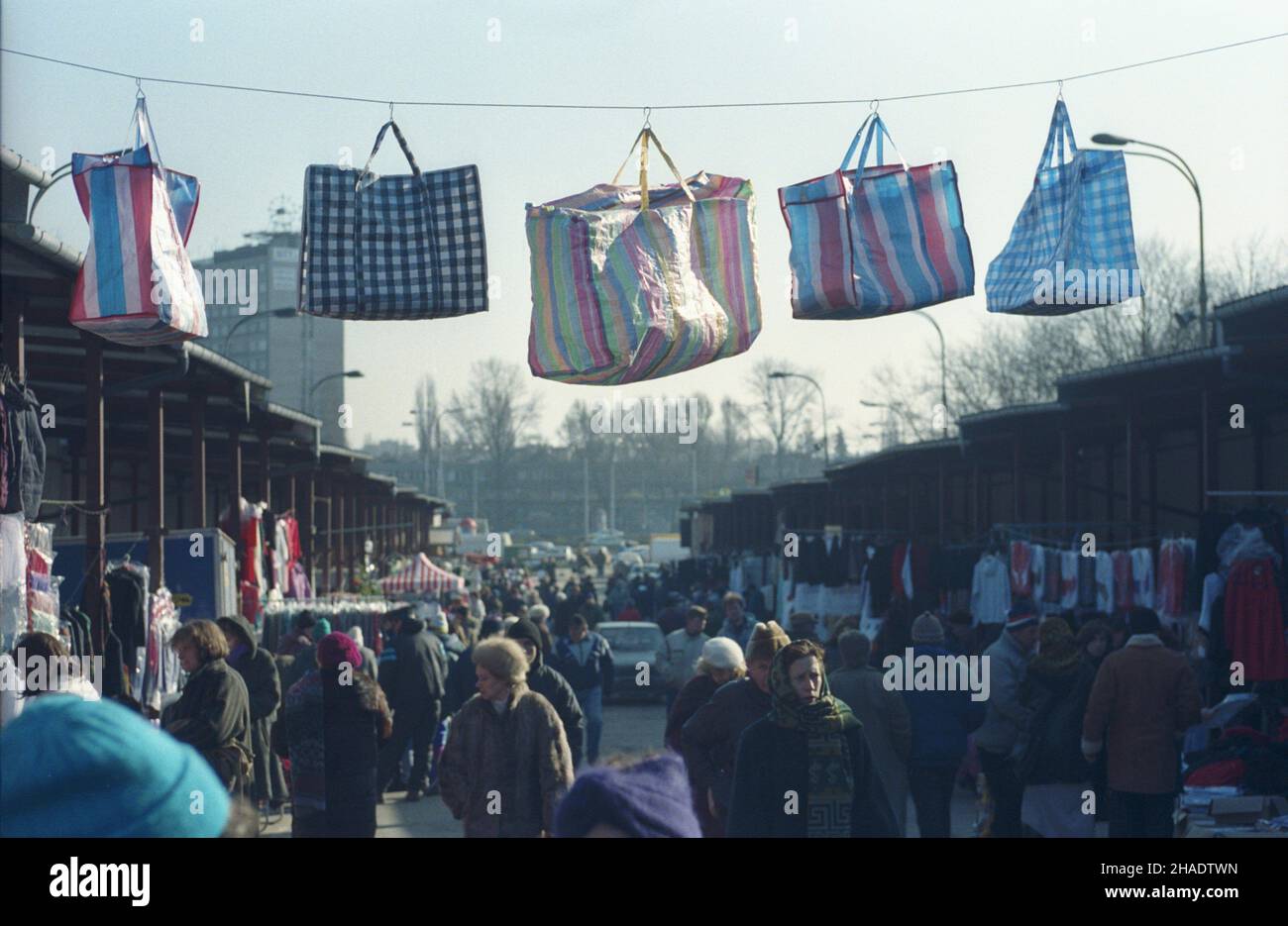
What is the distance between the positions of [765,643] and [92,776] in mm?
6315

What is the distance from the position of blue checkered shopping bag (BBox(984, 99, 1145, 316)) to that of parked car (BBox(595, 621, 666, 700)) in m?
16.8

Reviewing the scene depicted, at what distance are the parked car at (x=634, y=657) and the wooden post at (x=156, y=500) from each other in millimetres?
11429

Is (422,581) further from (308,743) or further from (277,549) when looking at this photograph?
(308,743)

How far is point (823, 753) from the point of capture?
7.09 metres

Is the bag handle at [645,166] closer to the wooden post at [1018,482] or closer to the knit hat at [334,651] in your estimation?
the knit hat at [334,651]

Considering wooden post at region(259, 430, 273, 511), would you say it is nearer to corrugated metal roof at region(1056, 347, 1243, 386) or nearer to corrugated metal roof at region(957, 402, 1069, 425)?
corrugated metal roof at region(957, 402, 1069, 425)

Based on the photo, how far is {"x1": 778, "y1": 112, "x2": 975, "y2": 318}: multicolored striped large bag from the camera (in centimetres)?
913

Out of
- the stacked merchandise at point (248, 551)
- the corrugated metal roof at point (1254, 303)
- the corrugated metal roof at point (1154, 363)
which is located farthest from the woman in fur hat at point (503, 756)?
the stacked merchandise at point (248, 551)

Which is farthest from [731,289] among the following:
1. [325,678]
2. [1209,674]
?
[1209,674]

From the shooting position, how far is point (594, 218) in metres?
8.56

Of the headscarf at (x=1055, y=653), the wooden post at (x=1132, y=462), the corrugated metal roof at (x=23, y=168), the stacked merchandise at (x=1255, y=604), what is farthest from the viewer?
the wooden post at (x=1132, y=462)

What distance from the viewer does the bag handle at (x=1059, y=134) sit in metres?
9.92
